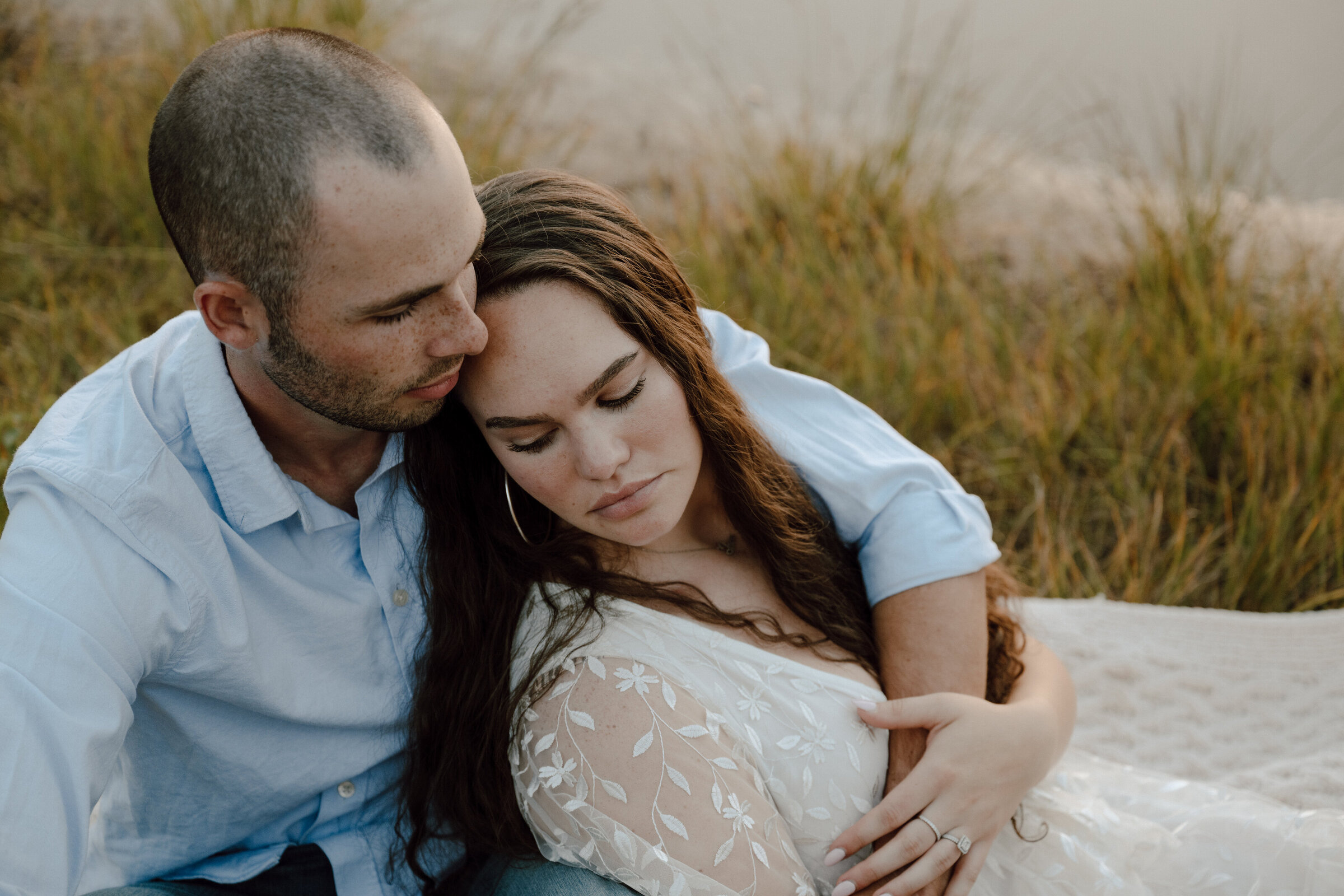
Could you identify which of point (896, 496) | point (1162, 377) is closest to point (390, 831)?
point (896, 496)

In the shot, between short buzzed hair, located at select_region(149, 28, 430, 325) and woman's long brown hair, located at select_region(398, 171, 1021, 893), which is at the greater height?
short buzzed hair, located at select_region(149, 28, 430, 325)

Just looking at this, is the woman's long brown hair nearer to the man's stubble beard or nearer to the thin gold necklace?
the thin gold necklace

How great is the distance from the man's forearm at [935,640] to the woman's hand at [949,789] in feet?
0.25

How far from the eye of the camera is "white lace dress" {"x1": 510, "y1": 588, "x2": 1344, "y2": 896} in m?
1.56

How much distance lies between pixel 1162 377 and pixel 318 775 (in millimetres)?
2970

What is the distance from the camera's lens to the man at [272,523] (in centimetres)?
151

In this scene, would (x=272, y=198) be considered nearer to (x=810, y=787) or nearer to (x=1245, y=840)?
(x=810, y=787)

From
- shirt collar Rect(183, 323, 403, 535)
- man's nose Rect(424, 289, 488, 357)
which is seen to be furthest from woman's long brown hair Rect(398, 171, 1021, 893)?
shirt collar Rect(183, 323, 403, 535)

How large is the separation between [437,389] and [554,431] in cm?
20

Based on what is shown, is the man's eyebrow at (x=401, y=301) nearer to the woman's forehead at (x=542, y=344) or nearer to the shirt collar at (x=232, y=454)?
the woman's forehead at (x=542, y=344)

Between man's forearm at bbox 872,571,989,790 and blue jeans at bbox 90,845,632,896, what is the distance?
68cm

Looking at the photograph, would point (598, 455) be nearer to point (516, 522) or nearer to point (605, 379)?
point (605, 379)

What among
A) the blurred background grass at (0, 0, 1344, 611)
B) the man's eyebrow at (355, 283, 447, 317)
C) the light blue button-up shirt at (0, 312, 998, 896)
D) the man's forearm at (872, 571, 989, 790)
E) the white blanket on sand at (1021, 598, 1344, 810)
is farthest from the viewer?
the blurred background grass at (0, 0, 1344, 611)

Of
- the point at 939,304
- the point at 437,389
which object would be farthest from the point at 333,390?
the point at 939,304
